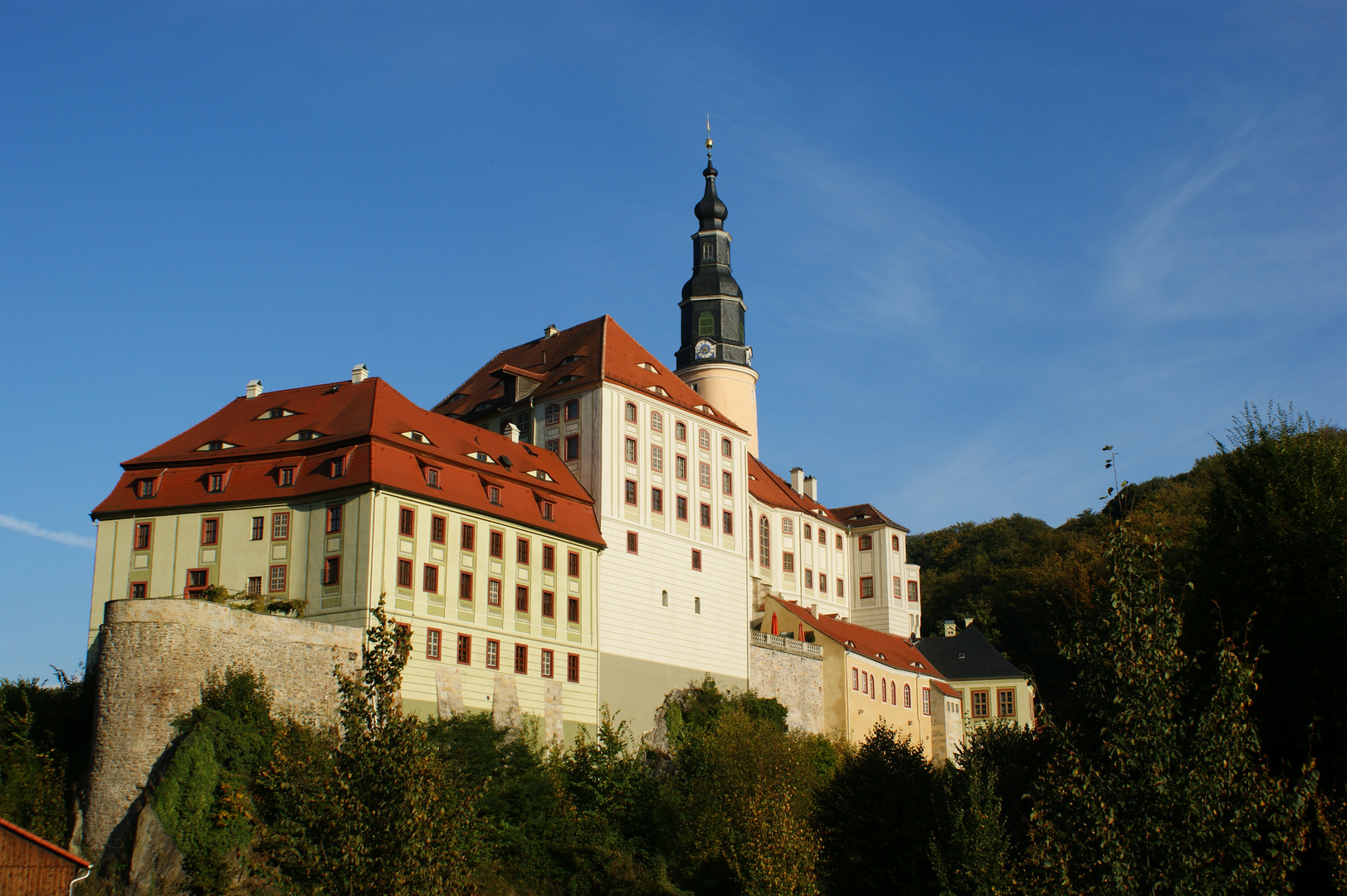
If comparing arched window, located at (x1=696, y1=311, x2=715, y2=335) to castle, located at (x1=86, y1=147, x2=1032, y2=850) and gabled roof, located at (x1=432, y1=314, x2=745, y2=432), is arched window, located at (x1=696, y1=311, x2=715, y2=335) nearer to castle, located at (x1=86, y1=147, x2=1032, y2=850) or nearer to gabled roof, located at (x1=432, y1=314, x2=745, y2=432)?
castle, located at (x1=86, y1=147, x2=1032, y2=850)

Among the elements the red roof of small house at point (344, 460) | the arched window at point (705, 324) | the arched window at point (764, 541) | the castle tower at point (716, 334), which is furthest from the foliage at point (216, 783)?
the arched window at point (705, 324)

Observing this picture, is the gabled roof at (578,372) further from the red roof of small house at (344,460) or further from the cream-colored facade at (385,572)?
the cream-colored facade at (385,572)

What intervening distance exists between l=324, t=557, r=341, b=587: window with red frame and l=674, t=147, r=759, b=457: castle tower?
3931cm

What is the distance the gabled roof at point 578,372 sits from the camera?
62.0m

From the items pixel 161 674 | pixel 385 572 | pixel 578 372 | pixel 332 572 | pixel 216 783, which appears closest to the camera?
pixel 216 783

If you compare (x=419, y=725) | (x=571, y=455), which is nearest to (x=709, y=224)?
(x=571, y=455)

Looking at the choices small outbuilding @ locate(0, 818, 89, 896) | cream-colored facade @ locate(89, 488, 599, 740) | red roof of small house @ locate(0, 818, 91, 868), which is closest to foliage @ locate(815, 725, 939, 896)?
cream-colored facade @ locate(89, 488, 599, 740)

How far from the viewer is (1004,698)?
78.8 metres

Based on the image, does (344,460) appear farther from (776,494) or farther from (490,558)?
(776,494)

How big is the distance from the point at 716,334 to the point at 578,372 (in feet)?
92.1

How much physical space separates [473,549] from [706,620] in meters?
14.6

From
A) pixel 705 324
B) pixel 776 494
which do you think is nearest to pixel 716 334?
pixel 705 324

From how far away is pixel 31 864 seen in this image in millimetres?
34656

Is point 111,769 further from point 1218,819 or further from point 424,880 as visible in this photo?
point 1218,819
